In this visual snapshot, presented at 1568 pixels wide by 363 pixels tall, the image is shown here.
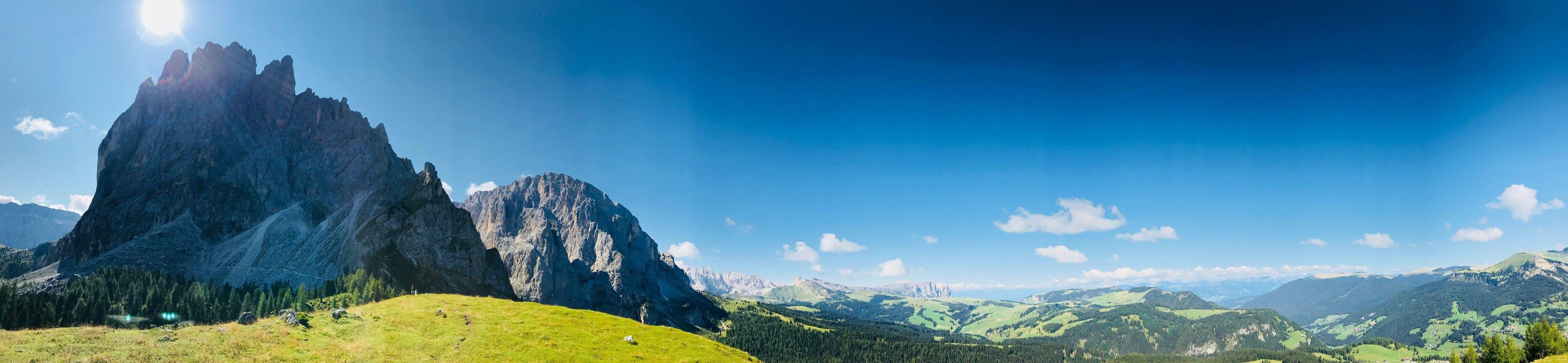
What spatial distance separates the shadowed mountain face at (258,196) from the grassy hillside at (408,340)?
8691cm

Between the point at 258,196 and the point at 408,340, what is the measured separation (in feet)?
527

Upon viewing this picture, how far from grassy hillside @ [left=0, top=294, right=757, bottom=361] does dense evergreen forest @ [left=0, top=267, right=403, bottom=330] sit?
24788 millimetres

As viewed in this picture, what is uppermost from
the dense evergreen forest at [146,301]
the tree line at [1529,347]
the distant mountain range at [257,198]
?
the distant mountain range at [257,198]

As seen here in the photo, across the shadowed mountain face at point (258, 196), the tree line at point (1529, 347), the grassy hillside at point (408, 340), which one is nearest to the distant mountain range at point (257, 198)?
the shadowed mountain face at point (258, 196)

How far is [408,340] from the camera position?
4597 cm

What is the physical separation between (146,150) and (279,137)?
28431 millimetres

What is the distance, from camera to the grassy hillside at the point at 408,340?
34188mm

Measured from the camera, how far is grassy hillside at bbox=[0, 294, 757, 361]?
112ft

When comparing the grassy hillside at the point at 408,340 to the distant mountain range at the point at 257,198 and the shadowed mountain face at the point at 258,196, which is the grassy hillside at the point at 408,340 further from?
the shadowed mountain face at the point at 258,196

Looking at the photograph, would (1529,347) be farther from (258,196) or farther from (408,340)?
Result: (258,196)

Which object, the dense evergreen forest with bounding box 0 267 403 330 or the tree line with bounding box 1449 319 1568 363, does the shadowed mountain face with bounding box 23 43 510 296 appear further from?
the tree line with bounding box 1449 319 1568 363

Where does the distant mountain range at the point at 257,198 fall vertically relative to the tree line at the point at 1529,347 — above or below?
above

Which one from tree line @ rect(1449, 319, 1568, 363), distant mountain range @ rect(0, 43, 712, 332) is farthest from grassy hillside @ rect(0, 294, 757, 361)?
tree line @ rect(1449, 319, 1568, 363)

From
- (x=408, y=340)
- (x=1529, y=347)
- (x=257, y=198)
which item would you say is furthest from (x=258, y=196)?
(x=1529, y=347)
